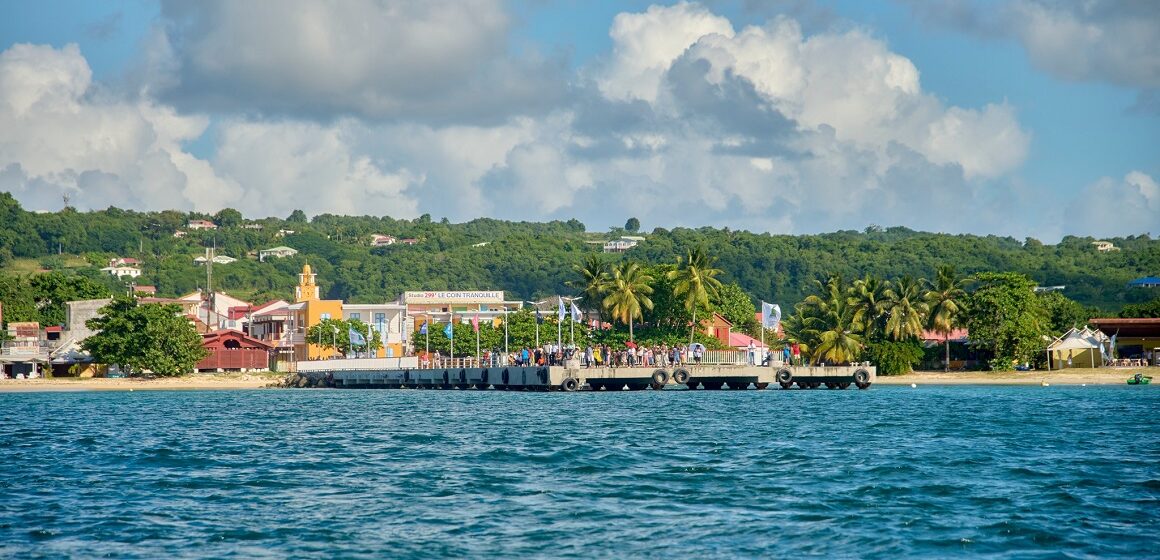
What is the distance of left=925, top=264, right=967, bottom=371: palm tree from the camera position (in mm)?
94938

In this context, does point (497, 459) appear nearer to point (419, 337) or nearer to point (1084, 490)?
point (1084, 490)

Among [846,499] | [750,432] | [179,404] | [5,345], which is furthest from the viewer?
[5,345]

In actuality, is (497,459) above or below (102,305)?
below

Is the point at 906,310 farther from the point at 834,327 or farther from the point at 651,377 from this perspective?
the point at 651,377

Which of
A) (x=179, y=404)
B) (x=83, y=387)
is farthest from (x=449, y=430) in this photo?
(x=83, y=387)

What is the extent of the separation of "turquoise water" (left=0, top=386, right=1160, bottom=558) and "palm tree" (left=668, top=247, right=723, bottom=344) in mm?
44791

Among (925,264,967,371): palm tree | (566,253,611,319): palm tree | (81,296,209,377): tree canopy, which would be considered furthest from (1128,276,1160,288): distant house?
(81,296,209,377): tree canopy

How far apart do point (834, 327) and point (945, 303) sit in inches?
317

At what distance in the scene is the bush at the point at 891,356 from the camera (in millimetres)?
95625

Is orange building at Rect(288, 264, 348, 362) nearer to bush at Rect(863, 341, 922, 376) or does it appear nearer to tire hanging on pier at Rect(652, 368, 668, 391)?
bush at Rect(863, 341, 922, 376)

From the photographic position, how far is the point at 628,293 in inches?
3752

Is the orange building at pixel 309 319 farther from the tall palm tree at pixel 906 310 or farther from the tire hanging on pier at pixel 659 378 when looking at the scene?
the tire hanging on pier at pixel 659 378

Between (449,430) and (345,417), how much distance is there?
9945 mm

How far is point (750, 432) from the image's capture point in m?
40.4
